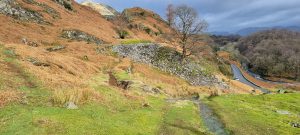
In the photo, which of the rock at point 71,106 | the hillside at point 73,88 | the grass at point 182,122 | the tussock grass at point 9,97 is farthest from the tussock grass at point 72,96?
the grass at point 182,122

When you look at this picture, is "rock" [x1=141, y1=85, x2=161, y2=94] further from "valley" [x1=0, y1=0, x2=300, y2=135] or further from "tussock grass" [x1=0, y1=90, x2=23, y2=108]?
"tussock grass" [x1=0, y1=90, x2=23, y2=108]

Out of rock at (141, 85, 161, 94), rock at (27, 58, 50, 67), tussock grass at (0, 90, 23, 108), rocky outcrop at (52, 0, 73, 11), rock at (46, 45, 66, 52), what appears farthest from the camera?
rocky outcrop at (52, 0, 73, 11)

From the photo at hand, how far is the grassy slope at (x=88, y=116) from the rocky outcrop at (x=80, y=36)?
157 feet

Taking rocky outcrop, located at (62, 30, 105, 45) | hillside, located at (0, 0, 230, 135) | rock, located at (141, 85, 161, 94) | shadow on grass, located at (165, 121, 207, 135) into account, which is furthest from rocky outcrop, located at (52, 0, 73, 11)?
shadow on grass, located at (165, 121, 207, 135)

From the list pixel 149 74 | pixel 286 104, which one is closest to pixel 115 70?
pixel 149 74

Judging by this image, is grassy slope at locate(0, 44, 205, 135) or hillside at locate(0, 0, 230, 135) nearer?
grassy slope at locate(0, 44, 205, 135)

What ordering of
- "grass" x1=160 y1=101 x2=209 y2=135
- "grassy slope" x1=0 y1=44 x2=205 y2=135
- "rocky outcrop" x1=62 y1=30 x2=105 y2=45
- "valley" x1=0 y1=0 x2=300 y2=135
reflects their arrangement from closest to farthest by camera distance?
"grassy slope" x1=0 y1=44 x2=205 y2=135, "valley" x1=0 y1=0 x2=300 y2=135, "grass" x1=160 y1=101 x2=209 y2=135, "rocky outcrop" x1=62 y1=30 x2=105 y2=45

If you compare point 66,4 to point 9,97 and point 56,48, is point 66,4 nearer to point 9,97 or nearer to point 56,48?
point 56,48

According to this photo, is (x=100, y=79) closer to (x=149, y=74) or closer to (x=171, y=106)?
(x=171, y=106)

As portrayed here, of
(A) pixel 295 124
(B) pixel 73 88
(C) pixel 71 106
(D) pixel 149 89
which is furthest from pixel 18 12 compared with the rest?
(A) pixel 295 124

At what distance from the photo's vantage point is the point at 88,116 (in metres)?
30.6

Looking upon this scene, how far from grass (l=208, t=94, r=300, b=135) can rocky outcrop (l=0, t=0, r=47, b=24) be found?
5578cm

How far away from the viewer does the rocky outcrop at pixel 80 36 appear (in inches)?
3703

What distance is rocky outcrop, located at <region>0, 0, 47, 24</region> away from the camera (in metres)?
86.9
